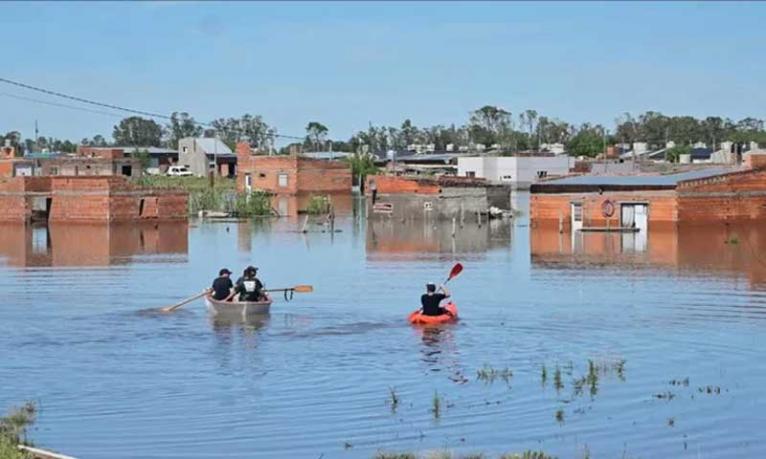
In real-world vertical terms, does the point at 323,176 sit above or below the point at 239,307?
above

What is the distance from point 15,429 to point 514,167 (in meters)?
126

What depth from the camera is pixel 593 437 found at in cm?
1928

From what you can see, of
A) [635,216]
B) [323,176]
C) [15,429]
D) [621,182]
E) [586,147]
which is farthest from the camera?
A: [586,147]

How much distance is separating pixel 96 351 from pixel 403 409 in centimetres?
940

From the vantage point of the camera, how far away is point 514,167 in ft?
470

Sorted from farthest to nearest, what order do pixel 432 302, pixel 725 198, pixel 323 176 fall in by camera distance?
pixel 323 176
pixel 725 198
pixel 432 302

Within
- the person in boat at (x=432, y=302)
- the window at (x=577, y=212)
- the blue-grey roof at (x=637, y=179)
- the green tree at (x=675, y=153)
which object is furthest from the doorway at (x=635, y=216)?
the green tree at (x=675, y=153)

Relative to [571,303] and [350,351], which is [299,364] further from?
[571,303]

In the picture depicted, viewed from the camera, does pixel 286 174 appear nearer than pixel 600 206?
No

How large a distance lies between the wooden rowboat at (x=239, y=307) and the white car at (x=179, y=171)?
108299 millimetres

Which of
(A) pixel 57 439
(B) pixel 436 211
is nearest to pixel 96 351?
(A) pixel 57 439

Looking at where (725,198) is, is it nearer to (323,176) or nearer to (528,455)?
(323,176)

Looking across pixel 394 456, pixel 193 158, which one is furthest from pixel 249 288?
pixel 193 158

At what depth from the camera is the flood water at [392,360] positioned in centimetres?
1944
